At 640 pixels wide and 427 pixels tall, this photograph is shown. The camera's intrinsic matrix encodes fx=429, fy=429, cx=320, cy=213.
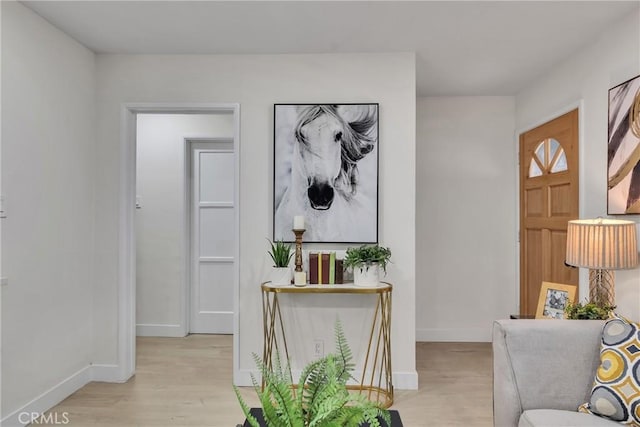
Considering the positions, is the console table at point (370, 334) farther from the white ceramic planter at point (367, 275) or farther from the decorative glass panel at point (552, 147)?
the decorative glass panel at point (552, 147)

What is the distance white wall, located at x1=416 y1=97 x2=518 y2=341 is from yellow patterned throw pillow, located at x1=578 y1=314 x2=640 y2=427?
7.72 ft

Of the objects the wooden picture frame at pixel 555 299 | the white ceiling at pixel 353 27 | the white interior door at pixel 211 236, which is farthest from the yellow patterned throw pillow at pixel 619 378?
the white interior door at pixel 211 236

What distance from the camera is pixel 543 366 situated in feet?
6.29

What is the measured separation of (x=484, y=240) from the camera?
424cm

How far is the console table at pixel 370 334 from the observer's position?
9.23 ft

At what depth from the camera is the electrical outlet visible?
3.11 meters

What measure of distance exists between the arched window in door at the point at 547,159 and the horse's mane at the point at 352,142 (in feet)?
5.01

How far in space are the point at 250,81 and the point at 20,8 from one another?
1.41 m

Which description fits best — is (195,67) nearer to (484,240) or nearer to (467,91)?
(467,91)

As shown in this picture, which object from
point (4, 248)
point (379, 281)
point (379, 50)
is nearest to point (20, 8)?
point (4, 248)

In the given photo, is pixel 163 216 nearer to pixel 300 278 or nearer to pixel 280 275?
pixel 280 275

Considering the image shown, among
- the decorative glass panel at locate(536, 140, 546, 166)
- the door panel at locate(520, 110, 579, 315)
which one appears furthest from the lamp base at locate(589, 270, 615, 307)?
the decorative glass panel at locate(536, 140, 546, 166)

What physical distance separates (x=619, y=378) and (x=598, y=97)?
73.7 inches

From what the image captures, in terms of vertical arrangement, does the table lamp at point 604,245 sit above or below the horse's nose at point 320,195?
below
